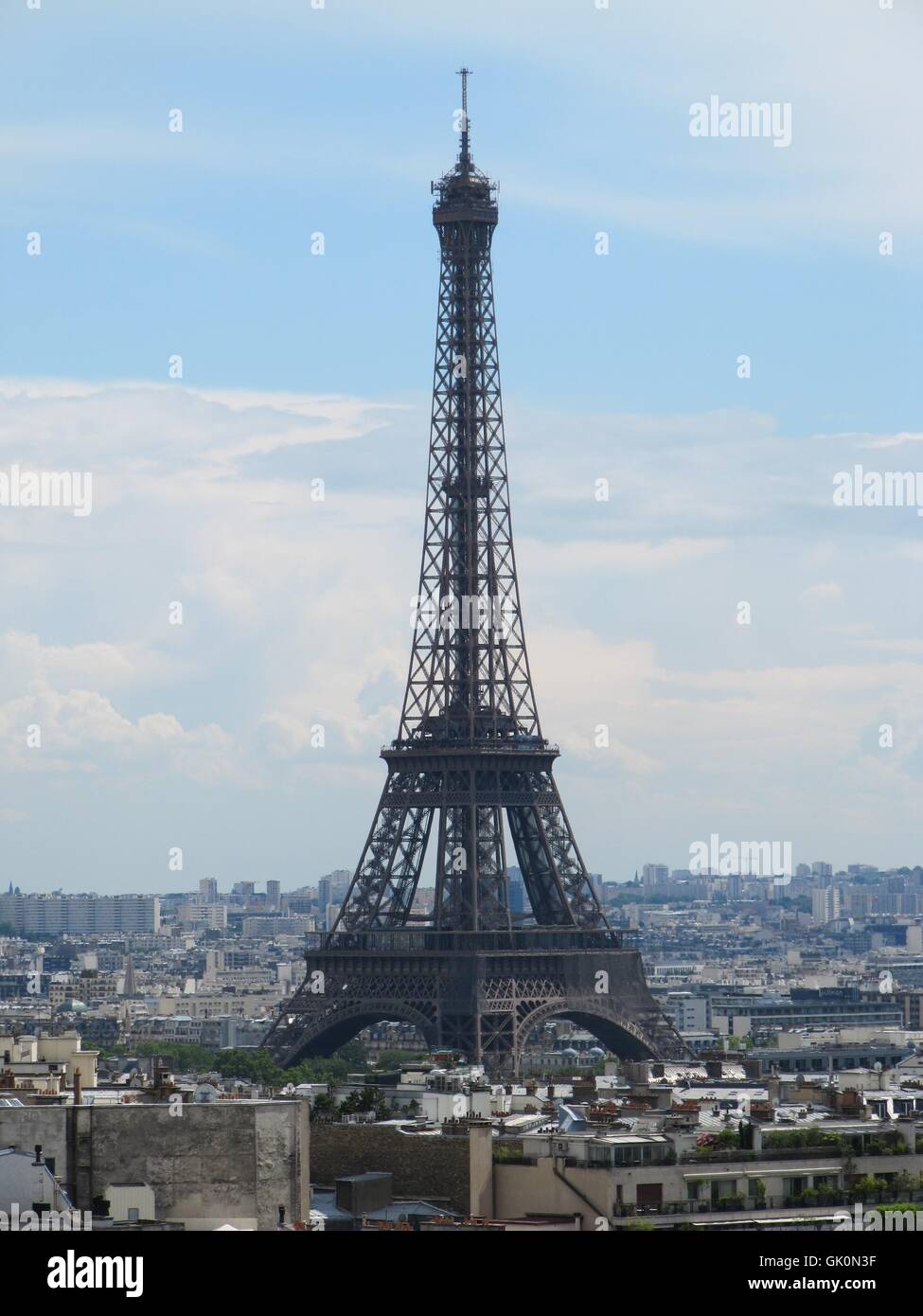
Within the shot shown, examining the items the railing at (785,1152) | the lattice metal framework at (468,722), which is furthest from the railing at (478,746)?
the railing at (785,1152)

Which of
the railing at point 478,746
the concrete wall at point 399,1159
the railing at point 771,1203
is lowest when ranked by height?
the railing at point 771,1203

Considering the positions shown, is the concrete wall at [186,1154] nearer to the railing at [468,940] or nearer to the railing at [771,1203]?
the railing at [771,1203]

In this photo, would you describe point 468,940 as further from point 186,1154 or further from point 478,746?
point 186,1154

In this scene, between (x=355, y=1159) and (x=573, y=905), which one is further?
(x=573, y=905)
